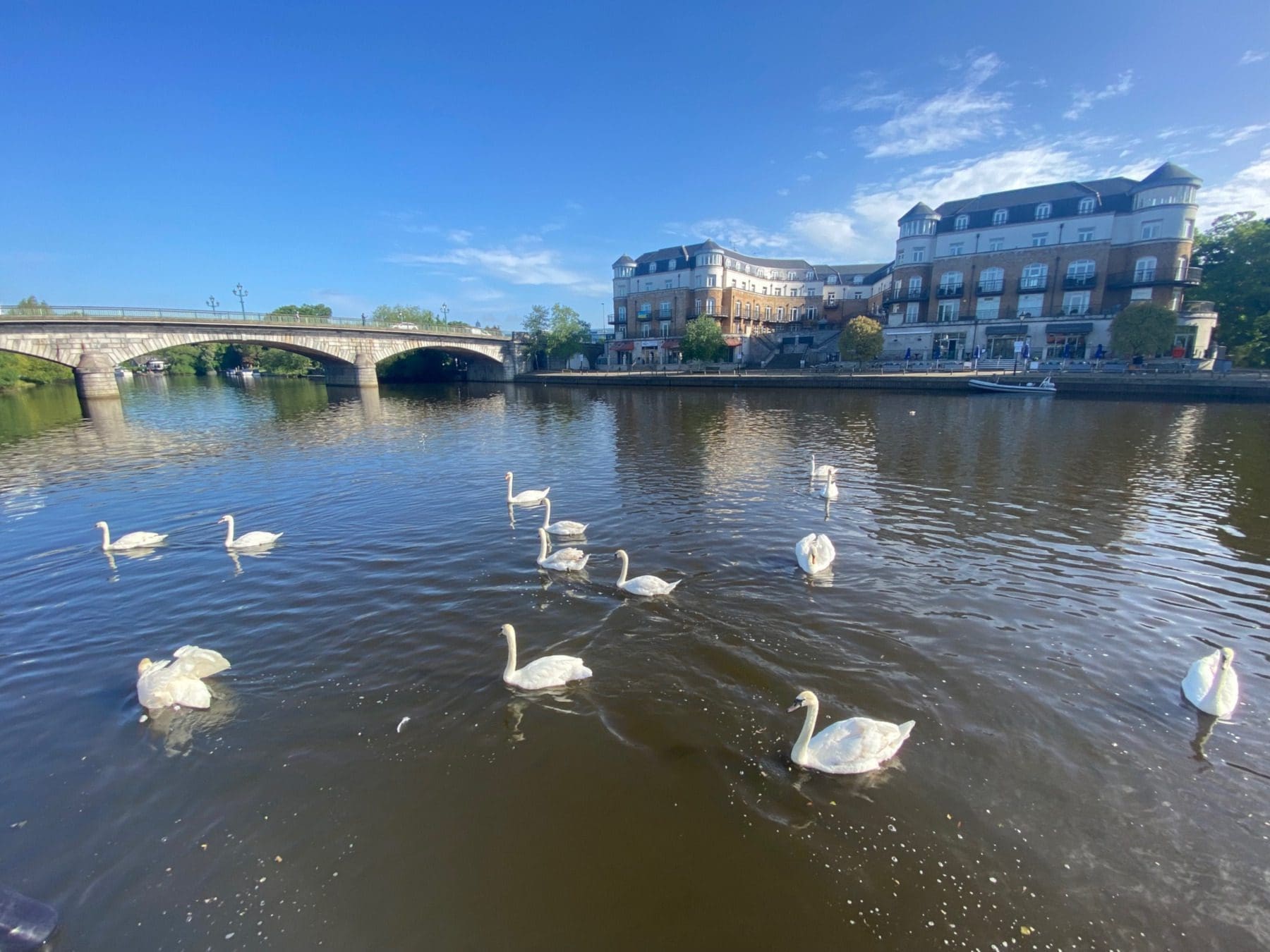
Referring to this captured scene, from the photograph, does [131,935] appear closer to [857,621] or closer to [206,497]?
[857,621]

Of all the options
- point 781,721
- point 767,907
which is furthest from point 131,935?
point 781,721

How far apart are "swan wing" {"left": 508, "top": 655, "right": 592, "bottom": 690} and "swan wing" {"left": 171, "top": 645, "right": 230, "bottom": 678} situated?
4.22 m

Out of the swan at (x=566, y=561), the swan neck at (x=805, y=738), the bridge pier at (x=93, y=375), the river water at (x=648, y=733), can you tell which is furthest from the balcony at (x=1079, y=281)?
the bridge pier at (x=93, y=375)

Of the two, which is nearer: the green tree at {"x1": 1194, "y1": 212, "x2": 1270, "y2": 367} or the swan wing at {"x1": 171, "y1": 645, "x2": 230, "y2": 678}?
the swan wing at {"x1": 171, "y1": 645, "x2": 230, "y2": 678}

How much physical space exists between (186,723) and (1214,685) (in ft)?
42.7

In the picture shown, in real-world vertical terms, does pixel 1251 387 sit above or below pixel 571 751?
above

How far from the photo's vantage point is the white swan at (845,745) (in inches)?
238

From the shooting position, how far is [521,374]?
284 ft

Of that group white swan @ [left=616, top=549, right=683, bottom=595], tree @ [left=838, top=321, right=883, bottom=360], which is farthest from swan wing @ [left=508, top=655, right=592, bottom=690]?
tree @ [left=838, top=321, right=883, bottom=360]

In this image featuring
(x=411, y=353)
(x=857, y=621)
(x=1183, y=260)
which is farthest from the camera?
(x=411, y=353)

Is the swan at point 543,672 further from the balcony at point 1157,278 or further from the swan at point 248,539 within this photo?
the balcony at point 1157,278

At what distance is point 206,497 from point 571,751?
683 inches

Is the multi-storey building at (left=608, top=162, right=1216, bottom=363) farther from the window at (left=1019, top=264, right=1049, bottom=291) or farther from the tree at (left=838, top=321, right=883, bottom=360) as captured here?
the tree at (left=838, top=321, right=883, bottom=360)

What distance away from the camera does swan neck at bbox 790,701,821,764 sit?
19.9ft
